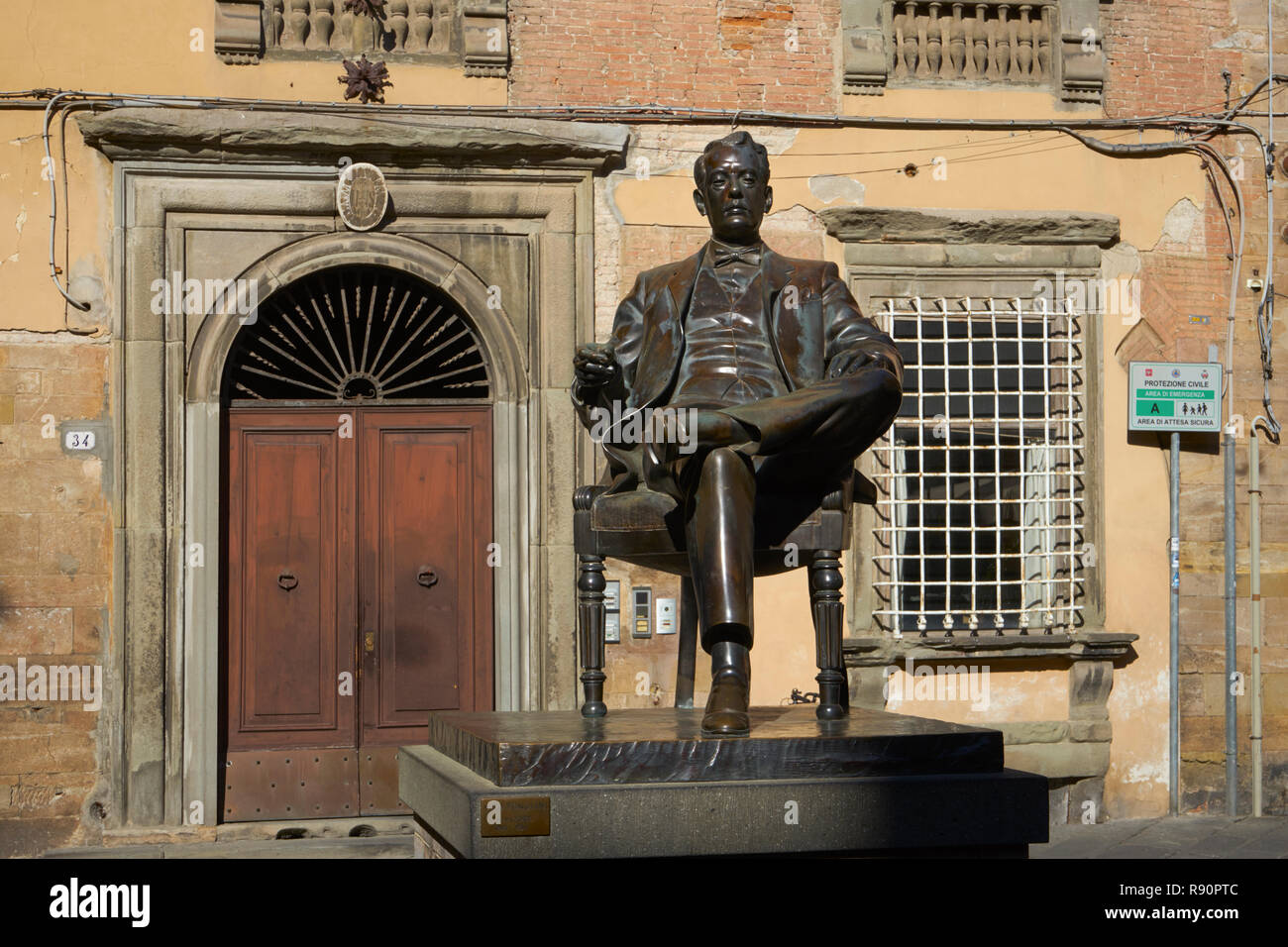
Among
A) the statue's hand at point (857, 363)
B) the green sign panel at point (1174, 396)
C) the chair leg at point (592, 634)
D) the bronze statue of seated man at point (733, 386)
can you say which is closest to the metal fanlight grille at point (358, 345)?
the green sign panel at point (1174, 396)

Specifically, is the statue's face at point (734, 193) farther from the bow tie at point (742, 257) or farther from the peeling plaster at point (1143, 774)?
the peeling plaster at point (1143, 774)

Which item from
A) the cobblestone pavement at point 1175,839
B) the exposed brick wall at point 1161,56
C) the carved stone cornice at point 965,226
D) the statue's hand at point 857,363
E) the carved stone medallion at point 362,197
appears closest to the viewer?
the statue's hand at point 857,363

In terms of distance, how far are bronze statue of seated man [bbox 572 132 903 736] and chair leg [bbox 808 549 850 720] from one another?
22 cm

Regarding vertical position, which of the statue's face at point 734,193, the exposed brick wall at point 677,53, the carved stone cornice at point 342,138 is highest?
the exposed brick wall at point 677,53

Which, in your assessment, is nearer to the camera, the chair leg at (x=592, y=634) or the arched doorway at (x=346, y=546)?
the chair leg at (x=592, y=634)

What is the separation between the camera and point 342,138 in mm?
8898

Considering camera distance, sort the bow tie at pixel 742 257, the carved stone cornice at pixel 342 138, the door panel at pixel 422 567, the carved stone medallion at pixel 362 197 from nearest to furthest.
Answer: the bow tie at pixel 742 257 → the carved stone cornice at pixel 342 138 → the carved stone medallion at pixel 362 197 → the door panel at pixel 422 567

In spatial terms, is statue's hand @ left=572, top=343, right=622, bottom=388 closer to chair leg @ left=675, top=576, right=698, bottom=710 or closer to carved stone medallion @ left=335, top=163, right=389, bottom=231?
chair leg @ left=675, top=576, right=698, bottom=710

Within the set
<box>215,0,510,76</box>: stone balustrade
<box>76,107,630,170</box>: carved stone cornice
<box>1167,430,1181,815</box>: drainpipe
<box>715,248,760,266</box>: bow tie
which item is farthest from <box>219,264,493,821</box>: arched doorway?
<box>715,248,760,266</box>: bow tie

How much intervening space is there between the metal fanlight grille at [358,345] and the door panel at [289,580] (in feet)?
0.77

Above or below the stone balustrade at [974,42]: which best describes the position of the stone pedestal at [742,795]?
below

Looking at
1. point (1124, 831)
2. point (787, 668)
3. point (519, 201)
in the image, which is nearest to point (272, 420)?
point (519, 201)

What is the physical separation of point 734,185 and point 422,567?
15.9 ft

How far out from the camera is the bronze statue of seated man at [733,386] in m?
4.19
